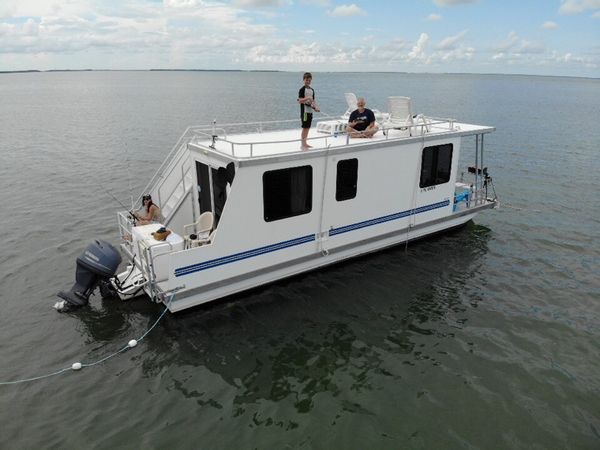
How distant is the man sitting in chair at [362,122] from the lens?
10.4 metres

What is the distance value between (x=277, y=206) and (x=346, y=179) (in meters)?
1.90

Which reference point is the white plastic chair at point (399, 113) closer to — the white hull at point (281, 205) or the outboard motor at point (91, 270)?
the white hull at point (281, 205)

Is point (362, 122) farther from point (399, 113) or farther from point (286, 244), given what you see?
point (286, 244)

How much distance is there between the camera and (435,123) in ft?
39.2

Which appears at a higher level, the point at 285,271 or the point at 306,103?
the point at 306,103

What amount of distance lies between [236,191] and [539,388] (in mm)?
6229

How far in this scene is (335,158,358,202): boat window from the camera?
9797 millimetres

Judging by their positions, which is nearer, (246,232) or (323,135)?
(246,232)

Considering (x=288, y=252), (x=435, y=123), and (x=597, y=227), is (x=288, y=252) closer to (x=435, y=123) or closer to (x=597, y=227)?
(x=435, y=123)

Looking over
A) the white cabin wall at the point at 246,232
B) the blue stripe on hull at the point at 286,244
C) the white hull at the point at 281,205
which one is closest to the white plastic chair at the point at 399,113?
the white hull at the point at 281,205

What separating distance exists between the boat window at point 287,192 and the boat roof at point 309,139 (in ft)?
1.36

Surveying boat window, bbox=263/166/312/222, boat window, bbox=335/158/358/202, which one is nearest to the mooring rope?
boat window, bbox=263/166/312/222

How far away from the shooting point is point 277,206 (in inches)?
354

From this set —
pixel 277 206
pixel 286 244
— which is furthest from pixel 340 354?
pixel 277 206
